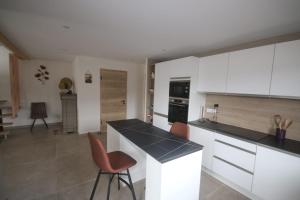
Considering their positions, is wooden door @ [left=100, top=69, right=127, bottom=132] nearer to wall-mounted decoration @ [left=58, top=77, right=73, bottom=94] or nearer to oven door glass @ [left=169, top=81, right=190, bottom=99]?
wall-mounted decoration @ [left=58, top=77, right=73, bottom=94]

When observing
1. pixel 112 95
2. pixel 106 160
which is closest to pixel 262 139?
pixel 106 160

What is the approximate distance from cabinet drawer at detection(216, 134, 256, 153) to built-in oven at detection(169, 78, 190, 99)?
Answer: 97cm

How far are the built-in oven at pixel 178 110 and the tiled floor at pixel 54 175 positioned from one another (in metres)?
1.11

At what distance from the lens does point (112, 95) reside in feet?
15.0

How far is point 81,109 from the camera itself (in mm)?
4047

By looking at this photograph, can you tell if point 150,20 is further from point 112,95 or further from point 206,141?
point 112,95

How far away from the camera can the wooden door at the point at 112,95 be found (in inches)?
172

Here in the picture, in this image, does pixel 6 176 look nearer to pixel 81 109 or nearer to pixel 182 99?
pixel 81 109

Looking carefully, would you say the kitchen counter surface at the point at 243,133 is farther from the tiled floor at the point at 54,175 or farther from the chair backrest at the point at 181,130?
the tiled floor at the point at 54,175

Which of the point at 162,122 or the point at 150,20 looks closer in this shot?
the point at 150,20

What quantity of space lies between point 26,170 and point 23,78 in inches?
136

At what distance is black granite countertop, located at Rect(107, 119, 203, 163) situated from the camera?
133cm

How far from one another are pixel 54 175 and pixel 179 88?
2733 millimetres

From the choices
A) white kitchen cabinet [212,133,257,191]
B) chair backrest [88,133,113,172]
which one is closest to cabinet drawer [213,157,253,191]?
white kitchen cabinet [212,133,257,191]
